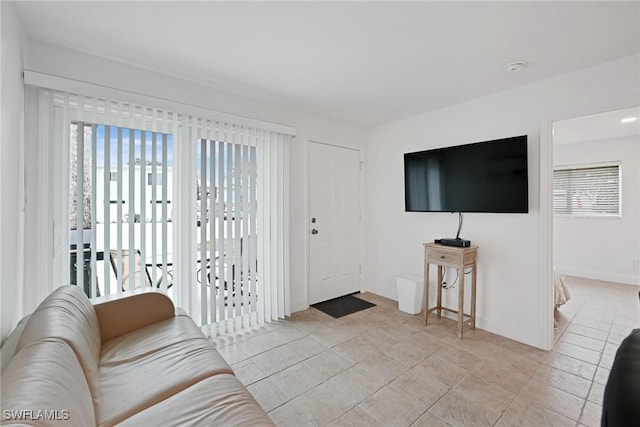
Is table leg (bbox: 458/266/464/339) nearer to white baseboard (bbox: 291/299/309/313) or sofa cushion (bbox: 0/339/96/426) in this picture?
white baseboard (bbox: 291/299/309/313)

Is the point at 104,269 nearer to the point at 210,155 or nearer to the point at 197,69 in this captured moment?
the point at 210,155

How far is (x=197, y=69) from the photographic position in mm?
2416

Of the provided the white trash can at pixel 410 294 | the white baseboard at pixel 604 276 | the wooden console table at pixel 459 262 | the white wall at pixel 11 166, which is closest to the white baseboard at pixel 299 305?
the white trash can at pixel 410 294

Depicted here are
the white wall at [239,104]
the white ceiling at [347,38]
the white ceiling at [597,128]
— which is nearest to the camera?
the white ceiling at [347,38]

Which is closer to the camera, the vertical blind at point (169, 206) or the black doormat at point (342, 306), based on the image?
the vertical blind at point (169, 206)

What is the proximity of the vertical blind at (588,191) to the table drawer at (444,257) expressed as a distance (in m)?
3.90

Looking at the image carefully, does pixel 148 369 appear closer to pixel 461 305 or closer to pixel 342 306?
pixel 342 306

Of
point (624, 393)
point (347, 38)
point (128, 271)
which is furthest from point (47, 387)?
point (347, 38)

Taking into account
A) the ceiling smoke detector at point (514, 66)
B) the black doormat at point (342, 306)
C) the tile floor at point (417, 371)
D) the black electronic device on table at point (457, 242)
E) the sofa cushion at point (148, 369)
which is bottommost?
the tile floor at point (417, 371)

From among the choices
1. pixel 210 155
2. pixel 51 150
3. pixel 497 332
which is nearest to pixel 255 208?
pixel 210 155

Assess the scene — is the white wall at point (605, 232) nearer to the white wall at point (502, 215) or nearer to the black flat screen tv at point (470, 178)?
the white wall at point (502, 215)

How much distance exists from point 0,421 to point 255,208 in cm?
242

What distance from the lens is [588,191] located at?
4949 mm

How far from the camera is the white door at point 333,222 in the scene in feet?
11.9
